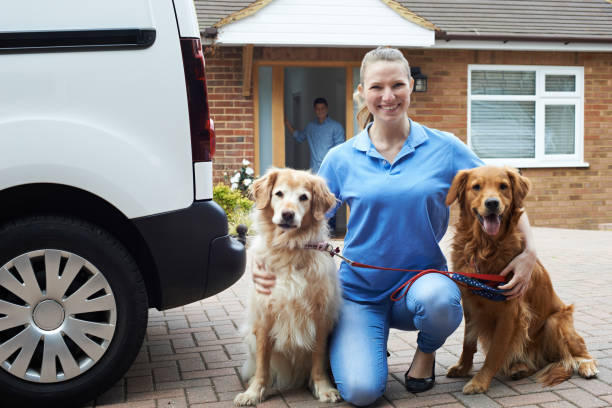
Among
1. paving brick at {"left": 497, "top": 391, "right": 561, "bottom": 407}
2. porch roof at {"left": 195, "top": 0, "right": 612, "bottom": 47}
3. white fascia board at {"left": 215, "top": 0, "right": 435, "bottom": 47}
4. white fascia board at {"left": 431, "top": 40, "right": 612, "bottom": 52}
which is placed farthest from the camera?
white fascia board at {"left": 431, "top": 40, "right": 612, "bottom": 52}

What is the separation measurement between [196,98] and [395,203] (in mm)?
1187

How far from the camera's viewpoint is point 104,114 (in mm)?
3064

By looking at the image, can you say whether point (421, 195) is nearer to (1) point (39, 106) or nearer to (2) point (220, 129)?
(1) point (39, 106)

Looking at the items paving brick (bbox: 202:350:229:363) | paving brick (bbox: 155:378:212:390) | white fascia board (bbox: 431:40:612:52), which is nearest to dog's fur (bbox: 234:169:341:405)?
paving brick (bbox: 155:378:212:390)

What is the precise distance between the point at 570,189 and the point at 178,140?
11175mm

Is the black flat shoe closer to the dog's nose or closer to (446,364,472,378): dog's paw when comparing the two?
(446,364,472,378): dog's paw

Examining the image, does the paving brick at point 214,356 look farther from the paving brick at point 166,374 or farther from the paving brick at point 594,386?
the paving brick at point 594,386

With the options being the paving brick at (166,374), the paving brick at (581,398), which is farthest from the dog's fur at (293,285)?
the paving brick at (581,398)

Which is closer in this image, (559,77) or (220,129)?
(220,129)

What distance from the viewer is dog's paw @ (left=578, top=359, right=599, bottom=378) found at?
11.5 ft

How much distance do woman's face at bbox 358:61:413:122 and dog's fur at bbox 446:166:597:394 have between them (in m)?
0.54

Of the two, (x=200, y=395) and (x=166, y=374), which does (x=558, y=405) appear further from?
(x=166, y=374)

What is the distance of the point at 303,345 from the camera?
3297 millimetres

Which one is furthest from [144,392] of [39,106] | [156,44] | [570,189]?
[570,189]
